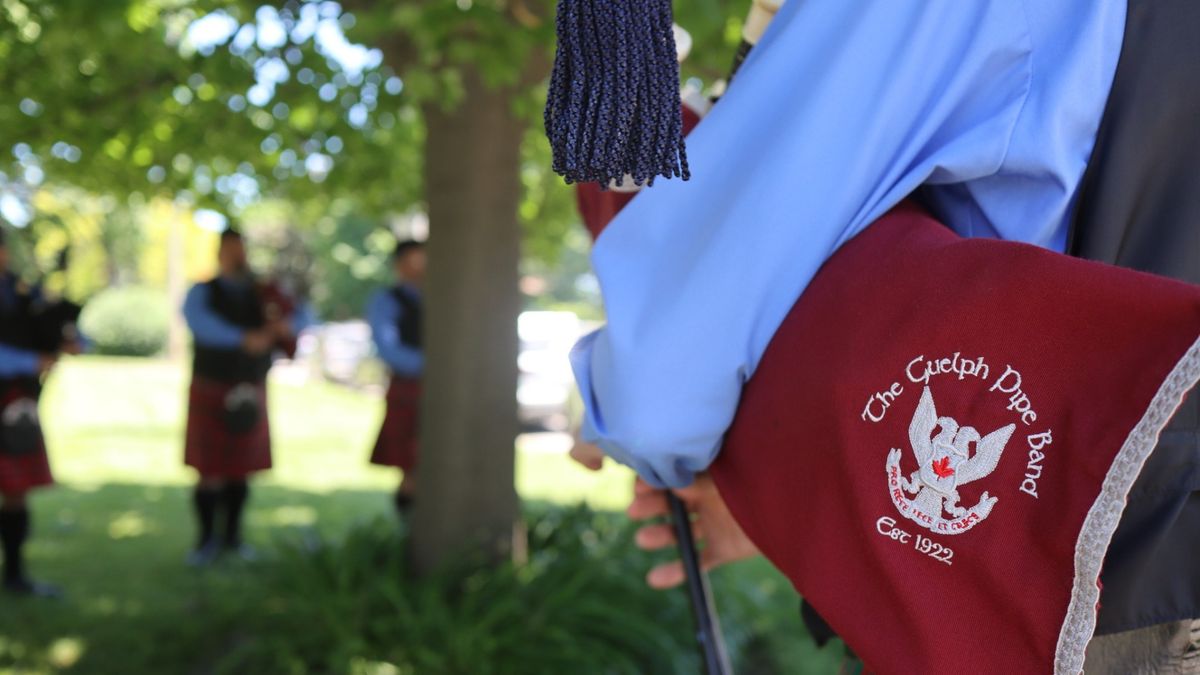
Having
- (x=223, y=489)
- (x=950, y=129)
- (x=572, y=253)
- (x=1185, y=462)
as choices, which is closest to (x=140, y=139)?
(x=223, y=489)

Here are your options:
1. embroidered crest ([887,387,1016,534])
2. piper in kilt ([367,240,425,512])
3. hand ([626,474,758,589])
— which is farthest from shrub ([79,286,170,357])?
embroidered crest ([887,387,1016,534])

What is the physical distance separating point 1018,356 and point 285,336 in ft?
20.5

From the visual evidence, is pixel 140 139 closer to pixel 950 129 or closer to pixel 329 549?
pixel 329 549

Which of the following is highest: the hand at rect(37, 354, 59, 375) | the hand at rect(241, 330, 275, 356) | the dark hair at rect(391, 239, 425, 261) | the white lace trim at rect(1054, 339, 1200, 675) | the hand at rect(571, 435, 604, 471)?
the dark hair at rect(391, 239, 425, 261)

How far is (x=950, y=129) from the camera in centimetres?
107

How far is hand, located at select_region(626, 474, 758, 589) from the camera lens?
1.50m

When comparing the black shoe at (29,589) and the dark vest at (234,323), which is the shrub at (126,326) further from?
the black shoe at (29,589)

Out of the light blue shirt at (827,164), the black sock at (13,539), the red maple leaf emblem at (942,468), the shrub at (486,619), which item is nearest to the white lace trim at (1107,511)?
the red maple leaf emblem at (942,468)

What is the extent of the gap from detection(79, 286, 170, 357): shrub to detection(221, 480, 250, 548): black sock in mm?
18620

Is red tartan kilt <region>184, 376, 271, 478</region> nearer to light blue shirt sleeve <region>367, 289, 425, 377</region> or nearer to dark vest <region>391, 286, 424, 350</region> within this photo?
light blue shirt sleeve <region>367, 289, 425, 377</region>

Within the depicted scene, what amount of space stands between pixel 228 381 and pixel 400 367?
1.06 meters

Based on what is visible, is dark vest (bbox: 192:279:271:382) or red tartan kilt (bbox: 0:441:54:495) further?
dark vest (bbox: 192:279:271:382)

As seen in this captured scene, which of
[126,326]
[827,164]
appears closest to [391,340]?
[827,164]

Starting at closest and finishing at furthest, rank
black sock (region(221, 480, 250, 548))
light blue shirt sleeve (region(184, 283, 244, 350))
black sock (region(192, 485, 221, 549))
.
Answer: light blue shirt sleeve (region(184, 283, 244, 350)) → black sock (region(192, 485, 221, 549)) → black sock (region(221, 480, 250, 548))
